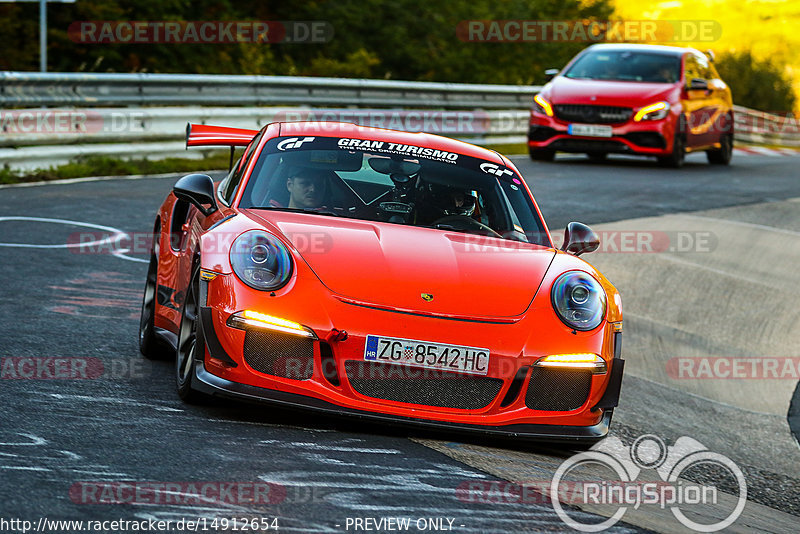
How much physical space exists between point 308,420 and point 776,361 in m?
5.71

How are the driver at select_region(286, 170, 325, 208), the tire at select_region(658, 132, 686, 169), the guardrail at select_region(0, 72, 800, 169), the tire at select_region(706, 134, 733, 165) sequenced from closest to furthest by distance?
the driver at select_region(286, 170, 325, 208)
the guardrail at select_region(0, 72, 800, 169)
the tire at select_region(658, 132, 686, 169)
the tire at select_region(706, 134, 733, 165)

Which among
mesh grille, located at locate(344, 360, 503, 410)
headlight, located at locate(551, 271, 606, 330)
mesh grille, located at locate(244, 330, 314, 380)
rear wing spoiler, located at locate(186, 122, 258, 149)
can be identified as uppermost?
rear wing spoiler, located at locate(186, 122, 258, 149)

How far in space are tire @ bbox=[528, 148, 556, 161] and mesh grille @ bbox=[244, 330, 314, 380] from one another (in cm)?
1361

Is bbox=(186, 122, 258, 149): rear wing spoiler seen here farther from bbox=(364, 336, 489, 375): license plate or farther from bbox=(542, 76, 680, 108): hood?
bbox=(542, 76, 680, 108): hood

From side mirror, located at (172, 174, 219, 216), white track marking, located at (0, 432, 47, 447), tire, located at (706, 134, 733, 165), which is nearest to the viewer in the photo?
white track marking, located at (0, 432, 47, 447)

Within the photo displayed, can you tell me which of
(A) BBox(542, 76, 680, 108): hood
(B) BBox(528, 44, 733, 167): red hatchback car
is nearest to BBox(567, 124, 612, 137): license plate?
(B) BBox(528, 44, 733, 167): red hatchback car

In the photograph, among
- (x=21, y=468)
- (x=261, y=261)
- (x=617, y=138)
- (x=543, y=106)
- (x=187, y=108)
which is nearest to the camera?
(x=21, y=468)

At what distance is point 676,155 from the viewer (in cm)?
1838

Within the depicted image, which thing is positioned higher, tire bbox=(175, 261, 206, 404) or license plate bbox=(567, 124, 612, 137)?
license plate bbox=(567, 124, 612, 137)

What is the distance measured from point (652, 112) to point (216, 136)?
11363 millimetres

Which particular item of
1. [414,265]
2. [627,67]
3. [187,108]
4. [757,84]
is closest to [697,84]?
[627,67]

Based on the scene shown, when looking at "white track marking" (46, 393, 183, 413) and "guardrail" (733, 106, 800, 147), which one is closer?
"white track marking" (46, 393, 183, 413)

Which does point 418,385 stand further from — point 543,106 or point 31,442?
point 543,106

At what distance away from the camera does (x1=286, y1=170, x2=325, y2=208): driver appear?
590 centimetres
